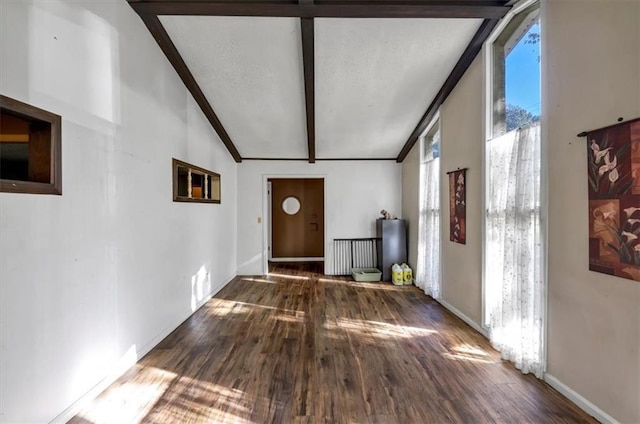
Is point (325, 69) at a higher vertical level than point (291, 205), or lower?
higher

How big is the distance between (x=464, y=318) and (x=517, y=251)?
123 centimetres

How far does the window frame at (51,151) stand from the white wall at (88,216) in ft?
0.13

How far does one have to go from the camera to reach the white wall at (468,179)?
2.97 meters

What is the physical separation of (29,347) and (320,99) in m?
3.43

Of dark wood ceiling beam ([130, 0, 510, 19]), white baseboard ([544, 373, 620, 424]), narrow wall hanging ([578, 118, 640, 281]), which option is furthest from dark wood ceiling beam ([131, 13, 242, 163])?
white baseboard ([544, 373, 620, 424])

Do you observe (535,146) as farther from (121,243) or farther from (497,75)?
(121,243)

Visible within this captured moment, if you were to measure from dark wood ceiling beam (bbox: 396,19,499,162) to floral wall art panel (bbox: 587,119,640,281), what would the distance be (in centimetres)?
153

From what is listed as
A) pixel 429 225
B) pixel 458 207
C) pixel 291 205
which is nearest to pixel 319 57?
pixel 458 207

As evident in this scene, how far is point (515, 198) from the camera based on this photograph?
240 cm

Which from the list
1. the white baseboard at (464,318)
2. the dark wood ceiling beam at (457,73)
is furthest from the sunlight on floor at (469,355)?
the dark wood ceiling beam at (457,73)

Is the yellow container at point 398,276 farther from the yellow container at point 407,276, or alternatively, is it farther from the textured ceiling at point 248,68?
the textured ceiling at point 248,68

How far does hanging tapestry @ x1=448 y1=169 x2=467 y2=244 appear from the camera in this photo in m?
3.26

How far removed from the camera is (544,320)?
7.04 ft

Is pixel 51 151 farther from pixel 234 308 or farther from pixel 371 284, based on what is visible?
pixel 371 284
